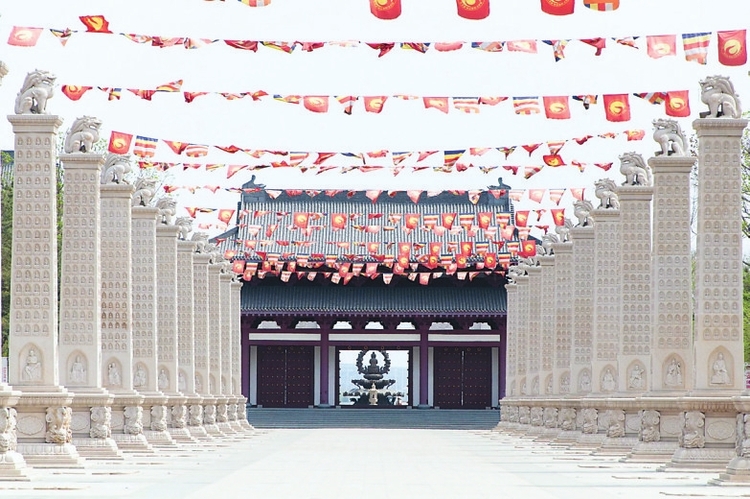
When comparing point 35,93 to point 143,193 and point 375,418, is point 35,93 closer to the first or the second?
point 143,193

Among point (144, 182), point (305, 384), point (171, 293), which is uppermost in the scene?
point (144, 182)

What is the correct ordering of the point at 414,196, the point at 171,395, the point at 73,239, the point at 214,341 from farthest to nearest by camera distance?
1. the point at 214,341
2. the point at 414,196
3. the point at 171,395
4. the point at 73,239

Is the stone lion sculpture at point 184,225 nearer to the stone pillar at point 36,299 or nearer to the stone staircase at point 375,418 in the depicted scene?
the stone pillar at point 36,299

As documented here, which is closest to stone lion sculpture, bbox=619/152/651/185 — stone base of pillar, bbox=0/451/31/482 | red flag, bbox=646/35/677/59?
red flag, bbox=646/35/677/59

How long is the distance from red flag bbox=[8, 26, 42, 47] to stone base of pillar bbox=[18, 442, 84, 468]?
21.8 feet

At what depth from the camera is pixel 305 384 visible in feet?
258

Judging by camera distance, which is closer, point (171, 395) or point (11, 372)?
point (11, 372)

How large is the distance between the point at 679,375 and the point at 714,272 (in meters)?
4.43

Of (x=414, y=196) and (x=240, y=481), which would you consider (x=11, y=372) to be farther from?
(x=414, y=196)

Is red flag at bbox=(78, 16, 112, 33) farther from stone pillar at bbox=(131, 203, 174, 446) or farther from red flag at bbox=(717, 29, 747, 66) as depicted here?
red flag at bbox=(717, 29, 747, 66)

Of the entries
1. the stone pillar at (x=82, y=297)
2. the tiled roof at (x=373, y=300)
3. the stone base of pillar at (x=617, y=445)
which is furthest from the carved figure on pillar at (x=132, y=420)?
the tiled roof at (x=373, y=300)

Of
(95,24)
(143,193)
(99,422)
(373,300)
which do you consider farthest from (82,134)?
(373,300)

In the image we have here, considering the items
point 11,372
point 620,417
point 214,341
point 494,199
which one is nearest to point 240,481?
point 11,372

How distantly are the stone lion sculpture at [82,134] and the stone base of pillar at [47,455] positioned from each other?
6.11 meters
